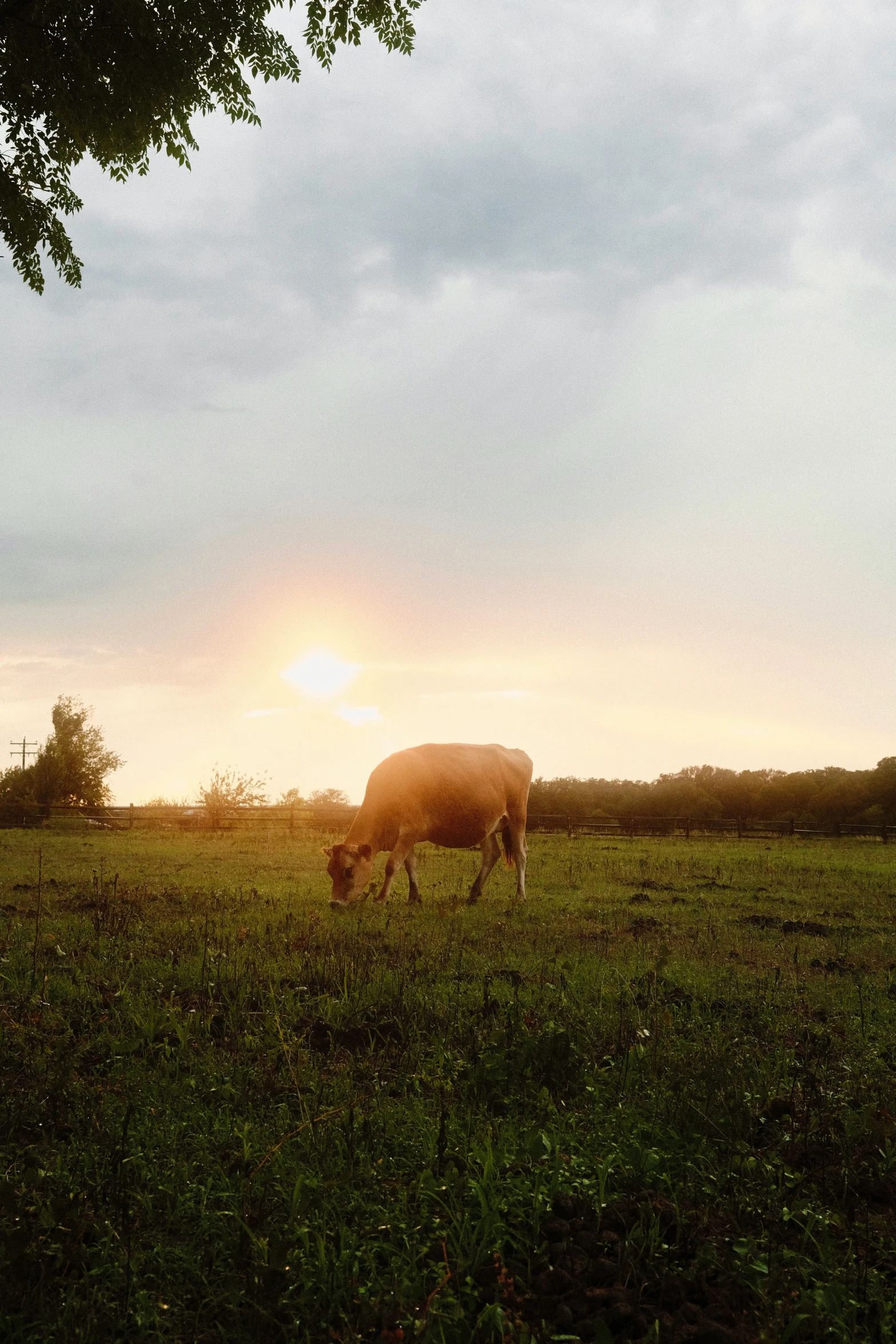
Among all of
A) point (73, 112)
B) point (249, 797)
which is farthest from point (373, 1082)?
point (249, 797)

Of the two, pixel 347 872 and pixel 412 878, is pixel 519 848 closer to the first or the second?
pixel 412 878

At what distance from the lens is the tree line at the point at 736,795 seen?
60.5 metres

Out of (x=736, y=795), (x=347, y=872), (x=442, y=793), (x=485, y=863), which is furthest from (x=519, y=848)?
(x=736, y=795)

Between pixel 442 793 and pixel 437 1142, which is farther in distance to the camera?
pixel 442 793

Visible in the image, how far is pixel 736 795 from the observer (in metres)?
69.5

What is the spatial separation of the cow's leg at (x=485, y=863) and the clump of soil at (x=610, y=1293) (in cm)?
923

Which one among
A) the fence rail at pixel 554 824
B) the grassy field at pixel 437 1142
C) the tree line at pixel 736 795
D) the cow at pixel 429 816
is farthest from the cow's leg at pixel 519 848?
→ the tree line at pixel 736 795

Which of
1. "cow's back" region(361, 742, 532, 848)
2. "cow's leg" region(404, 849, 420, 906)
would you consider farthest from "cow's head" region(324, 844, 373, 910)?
"cow's back" region(361, 742, 532, 848)

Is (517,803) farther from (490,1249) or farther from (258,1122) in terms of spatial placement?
(490,1249)

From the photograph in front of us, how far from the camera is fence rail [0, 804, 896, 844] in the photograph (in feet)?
122

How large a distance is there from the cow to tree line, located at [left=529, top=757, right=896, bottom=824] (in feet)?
149

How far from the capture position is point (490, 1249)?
9.37 ft

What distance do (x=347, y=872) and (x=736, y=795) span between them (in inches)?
2510

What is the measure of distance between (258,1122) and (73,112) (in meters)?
8.94
